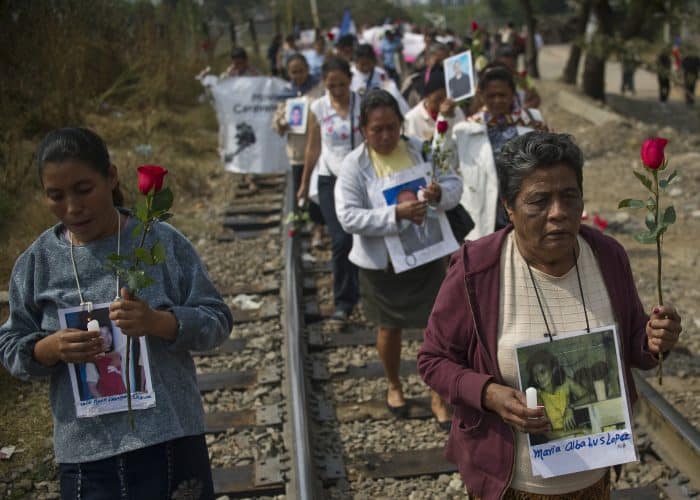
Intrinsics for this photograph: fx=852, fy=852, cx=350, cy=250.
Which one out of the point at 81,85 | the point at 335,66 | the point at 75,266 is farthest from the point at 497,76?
the point at 81,85

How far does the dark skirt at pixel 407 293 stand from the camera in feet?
15.9

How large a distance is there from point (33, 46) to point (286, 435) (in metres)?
8.87

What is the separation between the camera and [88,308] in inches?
102

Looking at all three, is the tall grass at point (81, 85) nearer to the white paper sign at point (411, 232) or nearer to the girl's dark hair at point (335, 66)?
the girl's dark hair at point (335, 66)

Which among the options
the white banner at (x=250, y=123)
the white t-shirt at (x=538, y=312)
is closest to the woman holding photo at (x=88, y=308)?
the white t-shirt at (x=538, y=312)

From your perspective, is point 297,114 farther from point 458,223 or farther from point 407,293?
point 407,293

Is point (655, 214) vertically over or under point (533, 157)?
under

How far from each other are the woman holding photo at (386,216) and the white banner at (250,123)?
20.4 ft

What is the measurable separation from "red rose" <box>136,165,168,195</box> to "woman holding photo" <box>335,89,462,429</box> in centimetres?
220

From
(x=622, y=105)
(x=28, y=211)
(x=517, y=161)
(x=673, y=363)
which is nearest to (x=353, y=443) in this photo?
(x=673, y=363)

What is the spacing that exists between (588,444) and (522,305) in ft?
1.49

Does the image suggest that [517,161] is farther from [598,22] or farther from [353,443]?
[598,22]

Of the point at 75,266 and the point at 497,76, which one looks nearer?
the point at 75,266

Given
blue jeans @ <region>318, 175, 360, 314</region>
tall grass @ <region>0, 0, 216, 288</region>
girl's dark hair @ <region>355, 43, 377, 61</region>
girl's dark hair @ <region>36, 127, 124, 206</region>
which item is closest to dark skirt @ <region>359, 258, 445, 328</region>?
blue jeans @ <region>318, 175, 360, 314</region>
